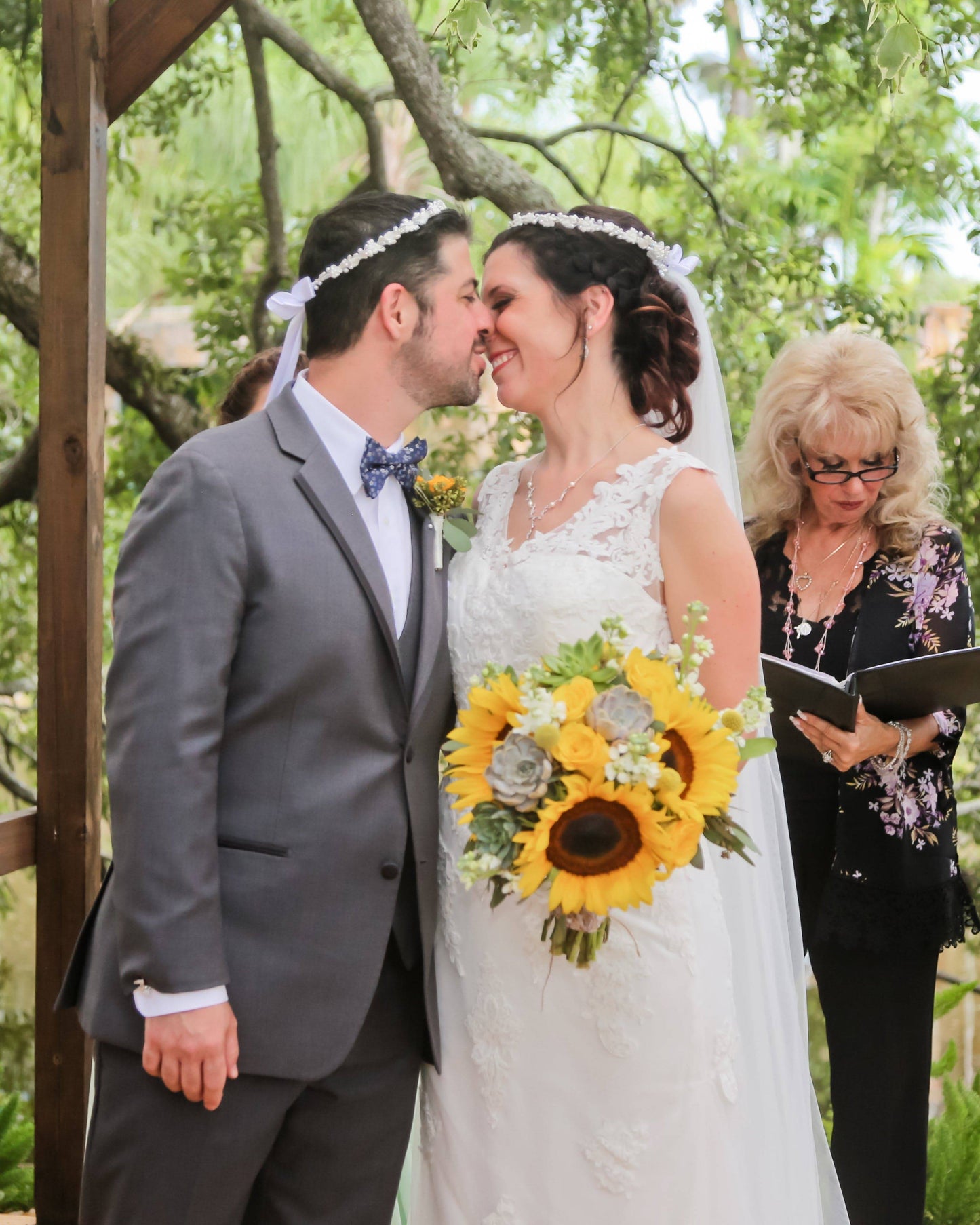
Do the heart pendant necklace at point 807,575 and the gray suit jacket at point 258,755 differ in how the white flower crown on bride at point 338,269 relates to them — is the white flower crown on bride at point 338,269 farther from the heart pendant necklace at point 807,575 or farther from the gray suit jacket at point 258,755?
the heart pendant necklace at point 807,575

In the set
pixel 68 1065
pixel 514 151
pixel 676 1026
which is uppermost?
pixel 514 151

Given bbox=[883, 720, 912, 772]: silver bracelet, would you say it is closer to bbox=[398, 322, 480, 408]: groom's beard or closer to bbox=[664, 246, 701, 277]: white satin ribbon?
bbox=[664, 246, 701, 277]: white satin ribbon

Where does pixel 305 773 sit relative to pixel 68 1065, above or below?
above

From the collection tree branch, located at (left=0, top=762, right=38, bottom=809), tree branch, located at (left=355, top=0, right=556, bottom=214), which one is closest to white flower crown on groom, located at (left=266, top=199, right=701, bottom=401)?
tree branch, located at (left=355, top=0, right=556, bottom=214)

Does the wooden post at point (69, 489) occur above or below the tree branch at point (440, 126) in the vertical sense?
below

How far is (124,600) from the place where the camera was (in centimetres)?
168

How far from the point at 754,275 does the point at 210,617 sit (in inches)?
130

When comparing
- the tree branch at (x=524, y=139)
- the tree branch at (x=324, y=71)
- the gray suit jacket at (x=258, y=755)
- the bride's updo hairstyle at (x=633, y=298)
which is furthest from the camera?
the tree branch at (x=524, y=139)

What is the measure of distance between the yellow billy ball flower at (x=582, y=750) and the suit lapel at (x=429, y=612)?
358mm

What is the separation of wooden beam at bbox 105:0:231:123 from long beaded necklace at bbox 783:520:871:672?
1.75 metres

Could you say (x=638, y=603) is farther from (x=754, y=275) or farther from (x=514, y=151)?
→ (x=514, y=151)

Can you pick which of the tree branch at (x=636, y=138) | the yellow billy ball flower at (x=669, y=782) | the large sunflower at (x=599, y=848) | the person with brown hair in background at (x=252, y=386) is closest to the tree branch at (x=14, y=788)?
the person with brown hair in background at (x=252, y=386)

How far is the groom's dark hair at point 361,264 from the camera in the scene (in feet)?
6.42

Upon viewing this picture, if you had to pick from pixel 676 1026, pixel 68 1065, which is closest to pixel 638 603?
pixel 676 1026
